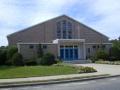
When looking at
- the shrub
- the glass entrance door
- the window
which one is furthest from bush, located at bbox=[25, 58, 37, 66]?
the window

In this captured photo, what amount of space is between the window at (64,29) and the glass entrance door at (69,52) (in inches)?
182

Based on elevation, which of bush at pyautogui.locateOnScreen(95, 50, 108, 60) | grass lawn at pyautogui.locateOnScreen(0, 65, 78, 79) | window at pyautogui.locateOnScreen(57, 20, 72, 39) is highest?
window at pyautogui.locateOnScreen(57, 20, 72, 39)

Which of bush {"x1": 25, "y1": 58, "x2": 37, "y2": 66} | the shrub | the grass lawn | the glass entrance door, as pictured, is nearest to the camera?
the grass lawn

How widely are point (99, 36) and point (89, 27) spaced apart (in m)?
2.63

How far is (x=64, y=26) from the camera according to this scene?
6406cm

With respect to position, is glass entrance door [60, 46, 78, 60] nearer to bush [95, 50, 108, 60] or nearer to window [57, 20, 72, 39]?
window [57, 20, 72, 39]

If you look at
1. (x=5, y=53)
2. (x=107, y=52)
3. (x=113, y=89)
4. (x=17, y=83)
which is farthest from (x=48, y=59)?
(x=113, y=89)

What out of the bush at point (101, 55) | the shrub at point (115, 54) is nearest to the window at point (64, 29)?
the bush at point (101, 55)

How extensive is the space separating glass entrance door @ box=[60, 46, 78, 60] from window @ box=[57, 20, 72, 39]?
4.62 m

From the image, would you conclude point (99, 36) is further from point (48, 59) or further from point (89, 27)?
point (48, 59)

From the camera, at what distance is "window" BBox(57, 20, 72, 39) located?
63688mm

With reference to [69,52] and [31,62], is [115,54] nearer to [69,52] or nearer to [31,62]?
[69,52]

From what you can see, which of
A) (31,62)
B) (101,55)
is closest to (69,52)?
(101,55)

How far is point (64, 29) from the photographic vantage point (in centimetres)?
6406
